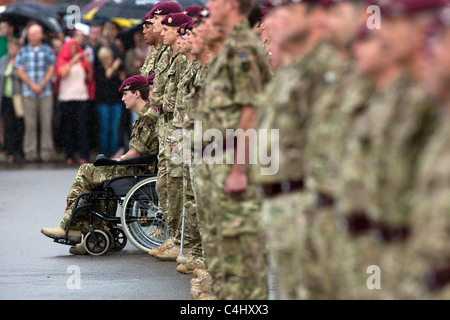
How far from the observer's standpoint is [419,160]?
370cm

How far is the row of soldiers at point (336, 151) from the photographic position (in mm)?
3609

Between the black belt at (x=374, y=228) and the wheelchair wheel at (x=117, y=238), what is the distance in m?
6.30

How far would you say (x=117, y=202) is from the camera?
396 inches

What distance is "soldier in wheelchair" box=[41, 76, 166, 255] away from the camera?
9938 mm

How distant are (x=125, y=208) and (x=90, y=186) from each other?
474 mm

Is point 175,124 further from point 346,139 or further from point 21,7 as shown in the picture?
point 21,7

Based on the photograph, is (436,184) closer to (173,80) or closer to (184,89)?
(184,89)

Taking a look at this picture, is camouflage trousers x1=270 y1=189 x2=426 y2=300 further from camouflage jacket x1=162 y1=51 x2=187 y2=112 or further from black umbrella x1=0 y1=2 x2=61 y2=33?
black umbrella x1=0 y1=2 x2=61 y2=33

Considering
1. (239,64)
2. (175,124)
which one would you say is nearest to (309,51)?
(239,64)

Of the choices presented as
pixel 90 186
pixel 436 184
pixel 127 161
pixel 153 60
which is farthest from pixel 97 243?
pixel 436 184

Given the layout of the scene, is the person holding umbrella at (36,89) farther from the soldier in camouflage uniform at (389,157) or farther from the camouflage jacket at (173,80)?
the soldier in camouflage uniform at (389,157)

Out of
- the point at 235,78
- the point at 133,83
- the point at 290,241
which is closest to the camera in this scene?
the point at 290,241

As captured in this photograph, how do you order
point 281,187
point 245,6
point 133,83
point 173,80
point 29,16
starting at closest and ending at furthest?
point 281,187
point 245,6
point 173,80
point 133,83
point 29,16
